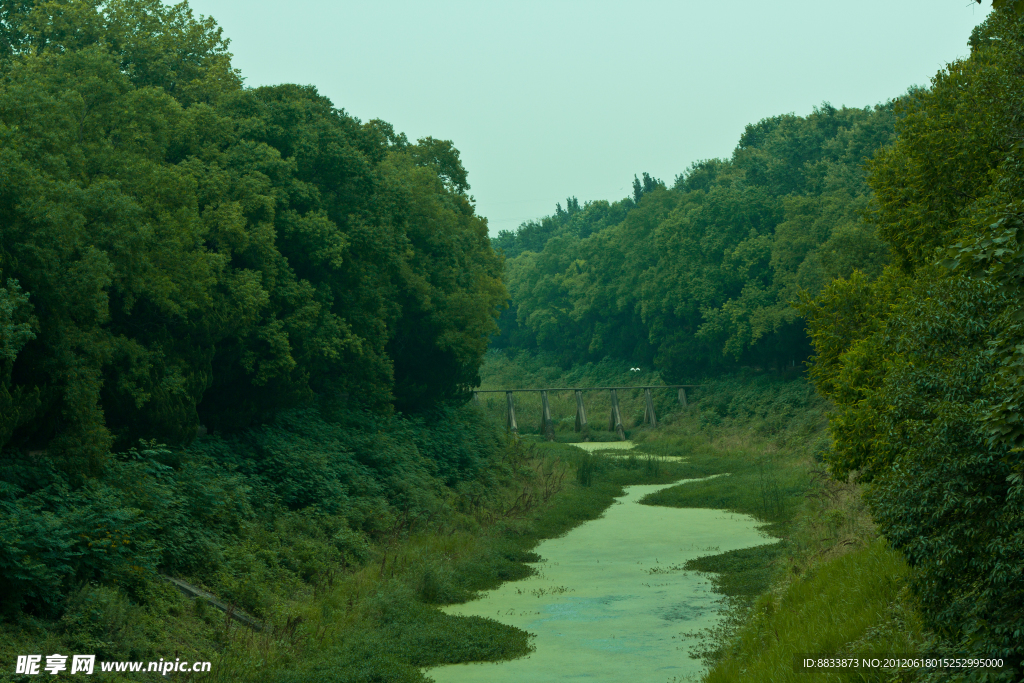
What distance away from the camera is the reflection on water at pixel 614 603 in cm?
1167

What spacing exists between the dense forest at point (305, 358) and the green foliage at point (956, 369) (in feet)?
0.14

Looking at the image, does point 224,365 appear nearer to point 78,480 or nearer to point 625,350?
point 78,480

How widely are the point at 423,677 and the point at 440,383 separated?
18432 mm

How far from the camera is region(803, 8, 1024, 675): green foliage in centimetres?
769

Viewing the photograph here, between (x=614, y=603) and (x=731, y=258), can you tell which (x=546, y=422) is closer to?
(x=731, y=258)

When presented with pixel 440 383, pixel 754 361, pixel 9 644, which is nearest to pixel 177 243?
pixel 9 644

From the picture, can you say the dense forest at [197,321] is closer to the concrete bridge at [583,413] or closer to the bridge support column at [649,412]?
the concrete bridge at [583,413]

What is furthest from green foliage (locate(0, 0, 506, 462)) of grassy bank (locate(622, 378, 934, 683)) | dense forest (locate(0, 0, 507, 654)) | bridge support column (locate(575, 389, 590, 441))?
bridge support column (locate(575, 389, 590, 441))

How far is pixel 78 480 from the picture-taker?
12281 millimetres

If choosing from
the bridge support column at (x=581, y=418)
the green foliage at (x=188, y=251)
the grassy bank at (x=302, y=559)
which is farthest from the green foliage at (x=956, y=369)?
the bridge support column at (x=581, y=418)

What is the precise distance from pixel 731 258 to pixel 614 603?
1496 inches

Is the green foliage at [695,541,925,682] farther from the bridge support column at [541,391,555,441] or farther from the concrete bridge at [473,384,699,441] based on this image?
the concrete bridge at [473,384,699,441]

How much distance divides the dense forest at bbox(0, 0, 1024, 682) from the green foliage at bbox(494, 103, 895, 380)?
41.3 ft

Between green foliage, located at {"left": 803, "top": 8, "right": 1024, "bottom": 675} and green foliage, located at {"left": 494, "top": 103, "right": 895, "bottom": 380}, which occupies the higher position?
green foliage, located at {"left": 494, "top": 103, "right": 895, "bottom": 380}
